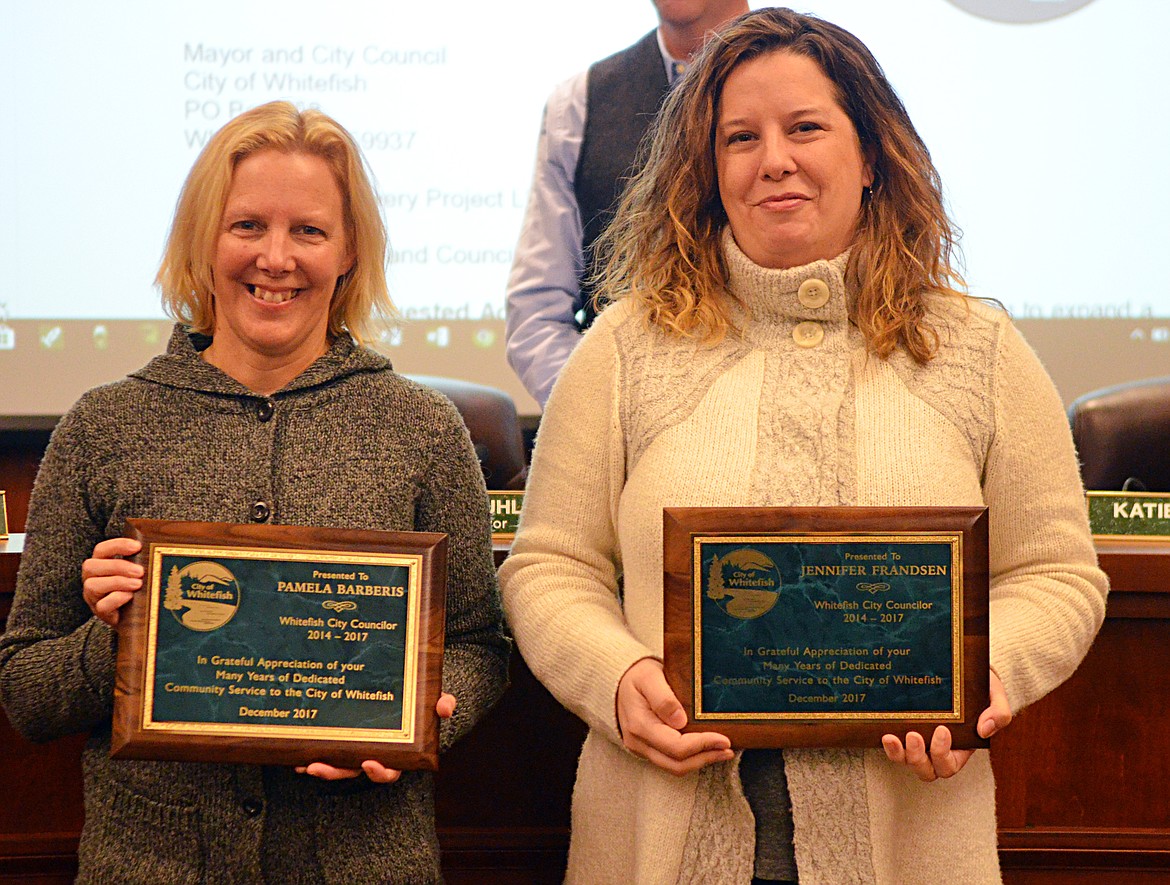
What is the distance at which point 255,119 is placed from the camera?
4.79ft

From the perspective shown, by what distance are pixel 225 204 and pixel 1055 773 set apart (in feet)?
4.70

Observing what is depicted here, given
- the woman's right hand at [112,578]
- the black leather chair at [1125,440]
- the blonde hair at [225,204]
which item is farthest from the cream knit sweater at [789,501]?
the black leather chair at [1125,440]

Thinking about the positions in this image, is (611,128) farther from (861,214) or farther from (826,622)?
(826,622)

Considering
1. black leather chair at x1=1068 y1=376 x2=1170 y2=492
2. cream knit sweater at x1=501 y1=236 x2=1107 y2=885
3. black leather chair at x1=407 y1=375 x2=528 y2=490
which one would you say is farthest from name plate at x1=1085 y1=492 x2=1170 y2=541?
black leather chair at x1=407 y1=375 x2=528 y2=490

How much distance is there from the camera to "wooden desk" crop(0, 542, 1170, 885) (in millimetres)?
1828

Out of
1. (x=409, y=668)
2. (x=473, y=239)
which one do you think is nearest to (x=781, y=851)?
(x=409, y=668)

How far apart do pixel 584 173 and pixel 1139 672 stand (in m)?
1.45

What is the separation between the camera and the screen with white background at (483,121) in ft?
11.3

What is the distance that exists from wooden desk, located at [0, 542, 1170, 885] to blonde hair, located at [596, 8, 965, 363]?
63 centimetres

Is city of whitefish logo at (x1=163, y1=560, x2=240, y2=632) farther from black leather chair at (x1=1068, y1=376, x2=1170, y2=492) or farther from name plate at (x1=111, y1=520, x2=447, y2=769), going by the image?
black leather chair at (x1=1068, y1=376, x2=1170, y2=492)

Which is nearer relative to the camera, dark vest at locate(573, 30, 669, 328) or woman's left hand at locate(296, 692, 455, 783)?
woman's left hand at locate(296, 692, 455, 783)

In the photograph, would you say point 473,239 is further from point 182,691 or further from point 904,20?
point 182,691

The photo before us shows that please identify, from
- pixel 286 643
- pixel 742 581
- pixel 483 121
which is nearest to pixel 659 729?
pixel 742 581

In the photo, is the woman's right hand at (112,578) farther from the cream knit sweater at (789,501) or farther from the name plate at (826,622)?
the name plate at (826,622)
